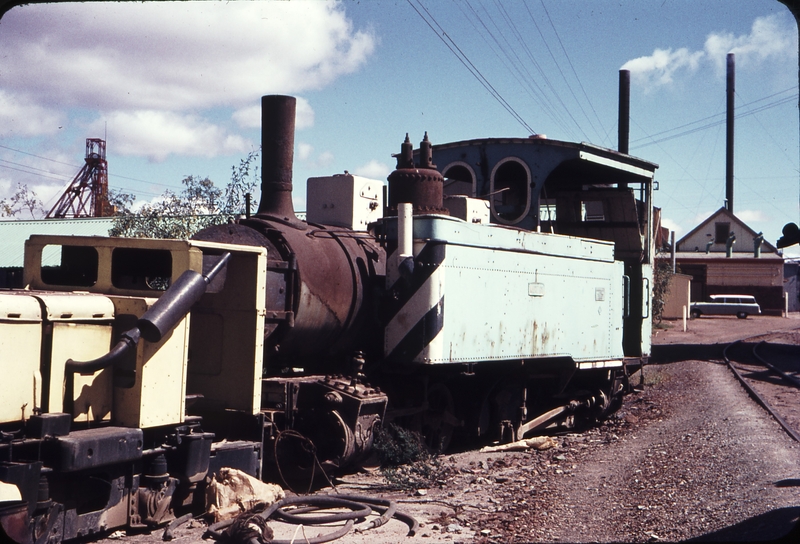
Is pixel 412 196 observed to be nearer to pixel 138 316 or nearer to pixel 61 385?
pixel 138 316

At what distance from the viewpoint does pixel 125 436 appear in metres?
5.08

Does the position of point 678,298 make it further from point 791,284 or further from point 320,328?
point 320,328

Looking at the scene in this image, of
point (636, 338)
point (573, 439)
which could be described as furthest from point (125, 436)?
point (636, 338)

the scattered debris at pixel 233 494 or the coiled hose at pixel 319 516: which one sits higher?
the scattered debris at pixel 233 494

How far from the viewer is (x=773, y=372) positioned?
18062 mm

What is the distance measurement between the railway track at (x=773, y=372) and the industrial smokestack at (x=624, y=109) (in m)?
9.20

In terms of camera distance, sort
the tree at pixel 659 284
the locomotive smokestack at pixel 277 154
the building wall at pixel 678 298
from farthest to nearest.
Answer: the building wall at pixel 678 298
the tree at pixel 659 284
the locomotive smokestack at pixel 277 154

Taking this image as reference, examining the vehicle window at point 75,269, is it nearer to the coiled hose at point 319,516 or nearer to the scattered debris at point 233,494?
the scattered debris at point 233,494

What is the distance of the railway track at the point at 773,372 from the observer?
12281mm

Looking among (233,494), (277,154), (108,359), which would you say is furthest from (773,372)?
(108,359)

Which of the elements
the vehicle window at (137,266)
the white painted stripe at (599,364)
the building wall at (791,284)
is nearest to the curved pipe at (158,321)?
the vehicle window at (137,266)

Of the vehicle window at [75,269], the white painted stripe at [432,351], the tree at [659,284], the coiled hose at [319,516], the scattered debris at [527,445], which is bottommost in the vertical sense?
the scattered debris at [527,445]

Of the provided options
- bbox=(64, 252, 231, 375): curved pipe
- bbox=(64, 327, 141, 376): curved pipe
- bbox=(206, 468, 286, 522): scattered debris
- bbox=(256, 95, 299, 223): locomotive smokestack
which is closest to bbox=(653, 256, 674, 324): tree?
bbox=(256, 95, 299, 223): locomotive smokestack

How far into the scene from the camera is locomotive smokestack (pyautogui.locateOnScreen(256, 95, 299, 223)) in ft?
24.9
